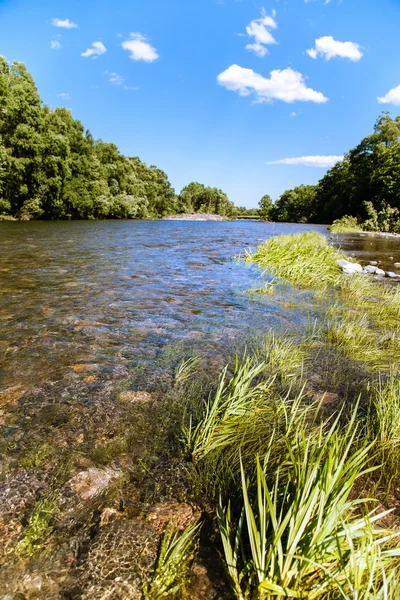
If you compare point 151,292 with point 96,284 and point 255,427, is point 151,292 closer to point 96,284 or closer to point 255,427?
point 96,284

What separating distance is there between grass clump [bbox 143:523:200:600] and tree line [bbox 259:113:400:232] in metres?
48.6

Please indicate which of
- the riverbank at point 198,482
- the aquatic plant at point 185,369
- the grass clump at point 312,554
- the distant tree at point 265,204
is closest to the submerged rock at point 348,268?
the riverbank at point 198,482

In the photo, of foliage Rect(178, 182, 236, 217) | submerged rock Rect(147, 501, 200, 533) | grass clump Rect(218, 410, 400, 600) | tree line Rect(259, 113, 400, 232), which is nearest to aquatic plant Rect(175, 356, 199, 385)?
Result: submerged rock Rect(147, 501, 200, 533)

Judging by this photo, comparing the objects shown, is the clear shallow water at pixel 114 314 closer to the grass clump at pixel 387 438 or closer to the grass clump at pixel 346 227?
the grass clump at pixel 387 438

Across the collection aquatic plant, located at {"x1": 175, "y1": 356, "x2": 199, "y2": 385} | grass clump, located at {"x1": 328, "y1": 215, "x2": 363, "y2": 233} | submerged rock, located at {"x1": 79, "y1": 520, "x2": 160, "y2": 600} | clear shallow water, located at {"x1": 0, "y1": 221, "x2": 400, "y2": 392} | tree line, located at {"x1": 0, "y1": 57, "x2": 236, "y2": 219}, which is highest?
tree line, located at {"x1": 0, "y1": 57, "x2": 236, "y2": 219}

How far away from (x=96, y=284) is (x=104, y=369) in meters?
5.27

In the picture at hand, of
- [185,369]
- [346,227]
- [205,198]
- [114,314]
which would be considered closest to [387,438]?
[185,369]

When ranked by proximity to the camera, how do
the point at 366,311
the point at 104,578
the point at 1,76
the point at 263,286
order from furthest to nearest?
the point at 1,76 < the point at 263,286 < the point at 366,311 < the point at 104,578

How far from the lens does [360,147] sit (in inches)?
2547

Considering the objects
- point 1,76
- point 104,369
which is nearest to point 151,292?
point 104,369

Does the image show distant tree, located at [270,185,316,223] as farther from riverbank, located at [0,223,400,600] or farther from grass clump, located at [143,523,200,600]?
grass clump, located at [143,523,200,600]

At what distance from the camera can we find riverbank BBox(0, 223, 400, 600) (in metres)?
1.66

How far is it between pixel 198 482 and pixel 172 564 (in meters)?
0.62

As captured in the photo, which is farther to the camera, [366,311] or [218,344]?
[366,311]
